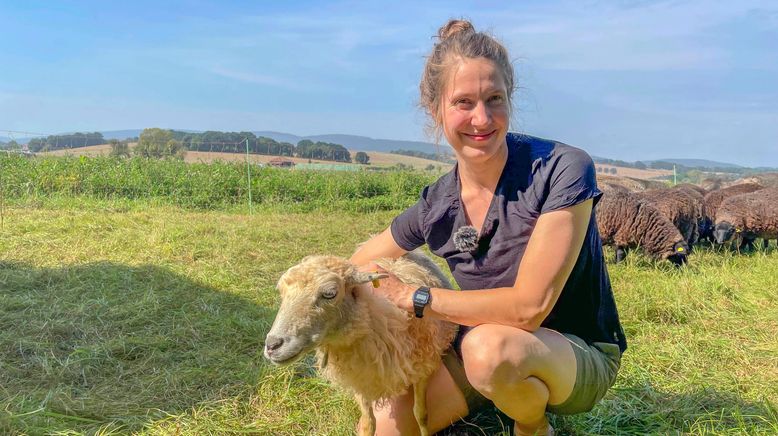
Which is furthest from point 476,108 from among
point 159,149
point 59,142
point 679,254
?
point 159,149

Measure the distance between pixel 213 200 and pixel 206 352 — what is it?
9931 mm

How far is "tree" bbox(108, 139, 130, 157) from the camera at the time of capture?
52.3ft

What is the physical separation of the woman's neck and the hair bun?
528 millimetres

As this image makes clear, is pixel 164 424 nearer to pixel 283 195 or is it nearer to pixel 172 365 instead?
pixel 172 365

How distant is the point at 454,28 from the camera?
2.38 meters

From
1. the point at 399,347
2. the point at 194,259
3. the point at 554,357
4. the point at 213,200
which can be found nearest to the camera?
the point at 554,357

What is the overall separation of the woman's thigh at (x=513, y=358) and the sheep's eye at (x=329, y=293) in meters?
0.57

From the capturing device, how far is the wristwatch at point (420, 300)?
7.42 ft

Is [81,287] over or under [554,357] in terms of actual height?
under

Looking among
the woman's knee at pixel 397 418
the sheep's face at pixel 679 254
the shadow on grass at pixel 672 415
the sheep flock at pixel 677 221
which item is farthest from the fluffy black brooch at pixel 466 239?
the sheep's face at pixel 679 254

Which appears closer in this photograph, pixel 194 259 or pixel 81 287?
pixel 81 287

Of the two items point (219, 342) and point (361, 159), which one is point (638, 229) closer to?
point (219, 342)

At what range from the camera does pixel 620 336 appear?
2590 mm

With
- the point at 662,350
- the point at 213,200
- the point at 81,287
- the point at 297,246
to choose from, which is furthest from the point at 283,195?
the point at 662,350
